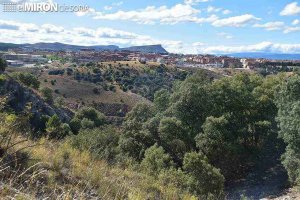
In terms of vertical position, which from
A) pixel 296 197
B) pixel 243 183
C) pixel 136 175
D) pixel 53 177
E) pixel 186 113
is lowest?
pixel 243 183

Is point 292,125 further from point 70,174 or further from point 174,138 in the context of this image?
point 70,174

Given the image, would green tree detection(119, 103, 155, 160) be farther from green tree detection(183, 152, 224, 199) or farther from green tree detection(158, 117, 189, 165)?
green tree detection(183, 152, 224, 199)

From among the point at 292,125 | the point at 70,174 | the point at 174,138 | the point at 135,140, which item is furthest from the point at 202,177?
the point at 70,174

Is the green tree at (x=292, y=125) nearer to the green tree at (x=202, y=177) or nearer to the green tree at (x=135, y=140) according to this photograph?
the green tree at (x=202, y=177)

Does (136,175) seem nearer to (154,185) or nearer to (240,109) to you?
(154,185)

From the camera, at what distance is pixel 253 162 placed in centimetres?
3578

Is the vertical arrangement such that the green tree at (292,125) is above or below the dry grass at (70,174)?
below

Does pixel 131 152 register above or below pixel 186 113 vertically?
below

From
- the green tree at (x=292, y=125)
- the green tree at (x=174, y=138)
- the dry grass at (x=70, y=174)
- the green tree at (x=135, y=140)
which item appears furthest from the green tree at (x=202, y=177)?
the dry grass at (x=70, y=174)

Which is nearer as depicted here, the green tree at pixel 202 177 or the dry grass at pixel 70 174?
the dry grass at pixel 70 174

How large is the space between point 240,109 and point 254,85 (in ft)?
32.7

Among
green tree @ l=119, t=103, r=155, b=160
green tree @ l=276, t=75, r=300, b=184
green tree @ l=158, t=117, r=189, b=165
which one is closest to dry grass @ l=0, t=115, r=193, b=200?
green tree @ l=276, t=75, r=300, b=184

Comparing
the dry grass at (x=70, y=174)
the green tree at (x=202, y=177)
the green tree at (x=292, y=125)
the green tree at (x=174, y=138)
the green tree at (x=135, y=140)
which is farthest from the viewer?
the green tree at (x=174, y=138)

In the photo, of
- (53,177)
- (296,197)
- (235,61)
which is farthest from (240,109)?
(235,61)
